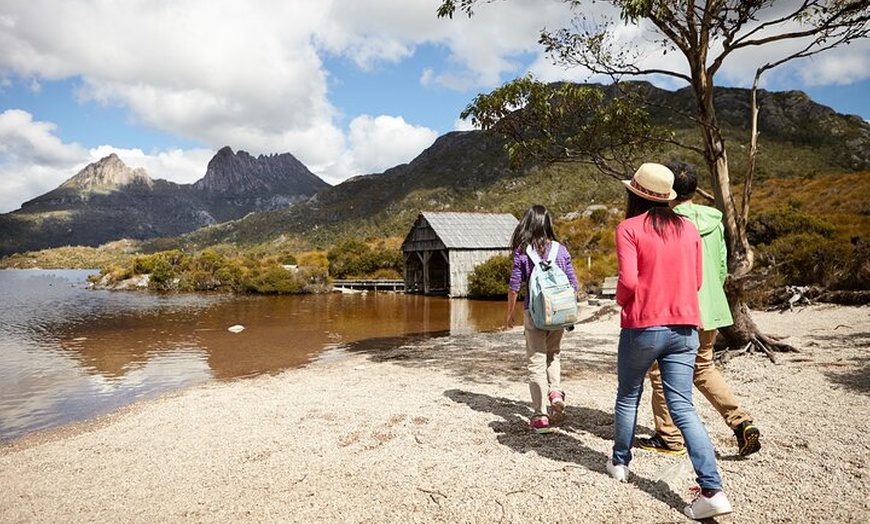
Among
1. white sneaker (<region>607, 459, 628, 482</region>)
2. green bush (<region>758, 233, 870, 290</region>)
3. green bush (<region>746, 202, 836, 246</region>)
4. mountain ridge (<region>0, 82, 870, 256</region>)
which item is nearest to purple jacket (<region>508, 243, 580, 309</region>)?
white sneaker (<region>607, 459, 628, 482</region>)

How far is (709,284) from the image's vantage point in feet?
12.3

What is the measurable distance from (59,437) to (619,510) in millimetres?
6714

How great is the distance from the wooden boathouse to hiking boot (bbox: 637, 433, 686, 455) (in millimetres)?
26953

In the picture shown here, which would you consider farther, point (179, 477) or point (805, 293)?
point (805, 293)

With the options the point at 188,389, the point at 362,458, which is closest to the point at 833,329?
the point at 362,458

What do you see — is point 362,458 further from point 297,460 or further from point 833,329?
point 833,329

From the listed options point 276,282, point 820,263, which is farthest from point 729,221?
point 276,282

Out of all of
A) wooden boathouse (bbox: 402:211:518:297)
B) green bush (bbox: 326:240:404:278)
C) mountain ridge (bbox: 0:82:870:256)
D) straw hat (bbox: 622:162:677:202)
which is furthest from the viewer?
mountain ridge (bbox: 0:82:870:256)

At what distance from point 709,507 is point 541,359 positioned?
6.13ft

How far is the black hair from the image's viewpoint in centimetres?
376

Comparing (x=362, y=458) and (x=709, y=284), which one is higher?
(x=709, y=284)

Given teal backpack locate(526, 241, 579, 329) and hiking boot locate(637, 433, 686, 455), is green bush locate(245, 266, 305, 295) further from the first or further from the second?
hiking boot locate(637, 433, 686, 455)

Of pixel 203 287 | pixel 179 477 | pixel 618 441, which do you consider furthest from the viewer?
pixel 203 287

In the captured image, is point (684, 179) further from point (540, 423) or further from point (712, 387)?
point (540, 423)
